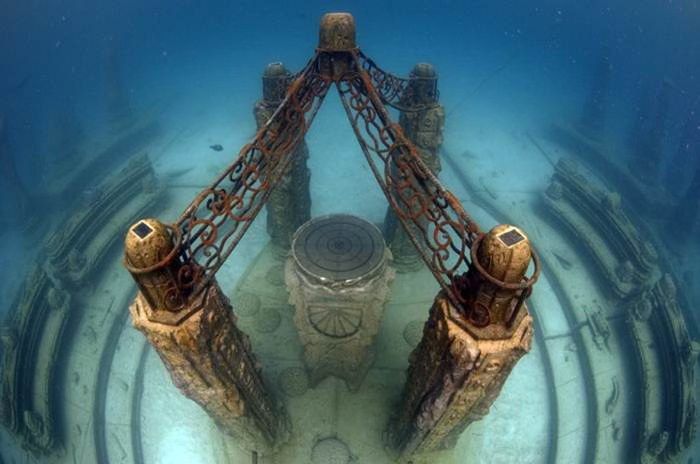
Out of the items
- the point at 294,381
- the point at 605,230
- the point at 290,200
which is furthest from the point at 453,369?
Result: the point at 605,230

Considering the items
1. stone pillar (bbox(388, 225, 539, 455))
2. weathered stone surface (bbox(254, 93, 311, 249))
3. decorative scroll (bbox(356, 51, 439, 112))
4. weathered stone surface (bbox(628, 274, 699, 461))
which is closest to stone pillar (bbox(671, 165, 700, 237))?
weathered stone surface (bbox(628, 274, 699, 461))

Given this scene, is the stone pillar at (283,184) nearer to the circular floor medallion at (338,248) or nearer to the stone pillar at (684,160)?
the circular floor medallion at (338,248)

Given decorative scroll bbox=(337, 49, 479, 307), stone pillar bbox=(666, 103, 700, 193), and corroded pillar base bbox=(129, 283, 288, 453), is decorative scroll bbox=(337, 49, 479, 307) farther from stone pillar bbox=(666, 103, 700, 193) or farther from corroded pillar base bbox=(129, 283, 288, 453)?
stone pillar bbox=(666, 103, 700, 193)

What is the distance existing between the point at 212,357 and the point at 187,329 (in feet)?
2.31

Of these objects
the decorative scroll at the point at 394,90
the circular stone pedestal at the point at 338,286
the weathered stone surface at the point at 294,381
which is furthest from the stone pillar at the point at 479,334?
the decorative scroll at the point at 394,90

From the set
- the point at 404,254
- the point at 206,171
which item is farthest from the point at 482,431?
the point at 206,171

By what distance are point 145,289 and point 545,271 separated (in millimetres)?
13726

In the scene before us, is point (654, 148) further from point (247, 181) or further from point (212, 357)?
point (212, 357)

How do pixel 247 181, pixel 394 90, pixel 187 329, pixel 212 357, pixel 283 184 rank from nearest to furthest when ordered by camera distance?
pixel 187 329, pixel 212 357, pixel 247 181, pixel 394 90, pixel 283 184

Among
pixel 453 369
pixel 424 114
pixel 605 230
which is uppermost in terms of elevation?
pixel 424 114

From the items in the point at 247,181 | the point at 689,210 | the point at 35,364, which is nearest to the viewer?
the point at 247,181

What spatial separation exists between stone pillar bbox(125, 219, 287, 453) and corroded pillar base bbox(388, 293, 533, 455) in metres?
2.62

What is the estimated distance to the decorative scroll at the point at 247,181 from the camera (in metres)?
4.43

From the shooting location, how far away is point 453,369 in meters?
4.55
